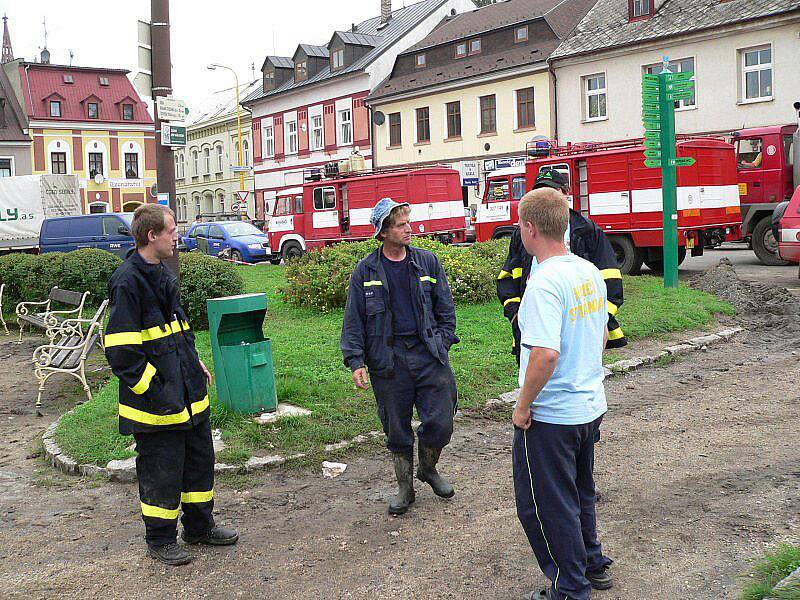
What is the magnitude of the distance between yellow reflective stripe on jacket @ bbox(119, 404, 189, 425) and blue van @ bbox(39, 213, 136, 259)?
2071cm

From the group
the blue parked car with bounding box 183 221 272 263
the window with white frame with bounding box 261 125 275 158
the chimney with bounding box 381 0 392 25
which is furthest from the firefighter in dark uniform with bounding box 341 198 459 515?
the chimney with bounding box 381 0 392 25

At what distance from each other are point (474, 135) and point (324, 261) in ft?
86.6

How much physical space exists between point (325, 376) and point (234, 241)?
2111 centimetres

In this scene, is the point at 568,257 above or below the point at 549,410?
above

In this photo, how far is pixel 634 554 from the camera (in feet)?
14.2

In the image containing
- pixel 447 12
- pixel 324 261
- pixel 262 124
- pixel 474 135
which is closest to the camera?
pixel 324 261

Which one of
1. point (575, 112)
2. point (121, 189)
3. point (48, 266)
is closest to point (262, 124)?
point (121, 189)

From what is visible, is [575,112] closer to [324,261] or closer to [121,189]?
[324,261]

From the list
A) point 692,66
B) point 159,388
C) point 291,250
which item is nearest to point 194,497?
point 159,388

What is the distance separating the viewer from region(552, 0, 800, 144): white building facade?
28.1 meters

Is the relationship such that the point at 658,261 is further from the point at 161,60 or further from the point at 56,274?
the point at 161,60

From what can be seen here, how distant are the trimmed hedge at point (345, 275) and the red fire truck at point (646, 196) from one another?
5.09 metres

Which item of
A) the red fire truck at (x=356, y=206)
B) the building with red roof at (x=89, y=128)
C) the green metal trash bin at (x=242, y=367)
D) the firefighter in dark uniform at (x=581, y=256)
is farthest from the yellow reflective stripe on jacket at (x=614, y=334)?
the building with red roof at (x=89, y=128)

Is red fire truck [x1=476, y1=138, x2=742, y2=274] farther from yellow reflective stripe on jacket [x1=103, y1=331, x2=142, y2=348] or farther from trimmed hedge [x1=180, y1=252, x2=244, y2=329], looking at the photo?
yellow reflective stripe on jacket [x1=103, y1=331, x2=142, y2=348]
